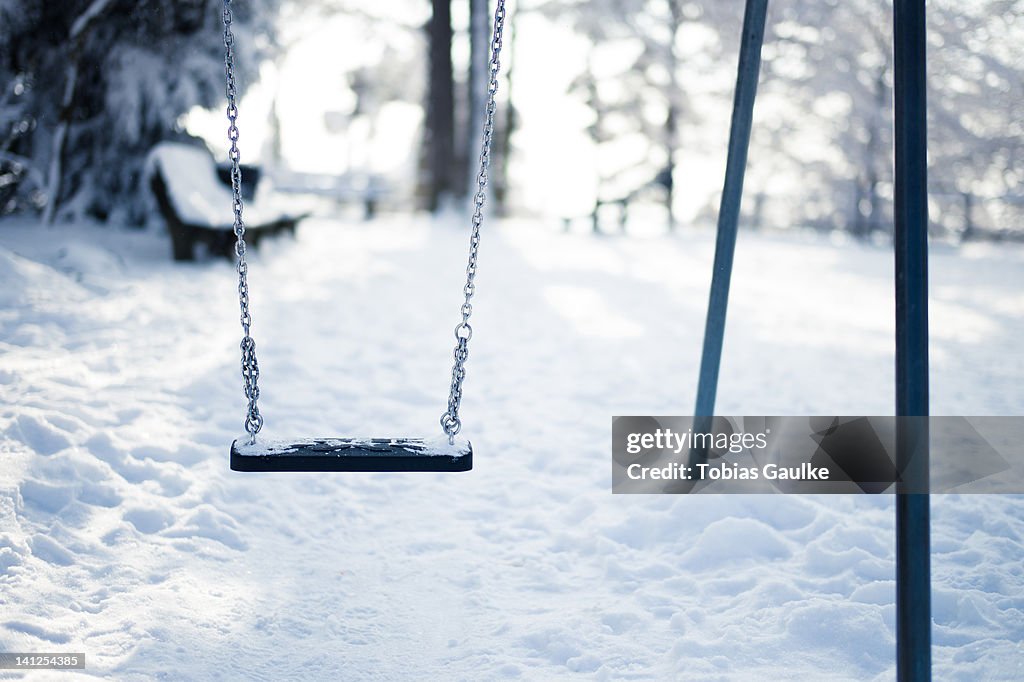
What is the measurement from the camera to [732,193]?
310cm

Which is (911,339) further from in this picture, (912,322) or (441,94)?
(441,94)

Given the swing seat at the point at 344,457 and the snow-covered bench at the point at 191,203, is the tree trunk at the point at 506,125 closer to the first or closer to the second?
the snow-covered bench at the point at 191,203

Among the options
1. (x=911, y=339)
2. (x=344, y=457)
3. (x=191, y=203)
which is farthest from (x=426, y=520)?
(x=191, y=203)

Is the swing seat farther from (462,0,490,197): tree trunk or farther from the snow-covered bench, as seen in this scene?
(462,0,490,197): tree trunk

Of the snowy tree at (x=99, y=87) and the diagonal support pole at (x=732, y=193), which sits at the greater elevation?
the snowy tree at (x=99, y=87)

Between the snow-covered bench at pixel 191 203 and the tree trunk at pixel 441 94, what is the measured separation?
4.97 m

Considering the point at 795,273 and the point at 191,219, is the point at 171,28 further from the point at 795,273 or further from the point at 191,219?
the point at 795,273

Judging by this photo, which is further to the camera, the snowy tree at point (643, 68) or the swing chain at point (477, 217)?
the snowy tree at point (643, 68)

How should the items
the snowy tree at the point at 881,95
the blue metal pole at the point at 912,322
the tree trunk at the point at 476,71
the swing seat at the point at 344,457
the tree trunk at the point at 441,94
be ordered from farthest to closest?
the snowy tree at the point at 881,95 < the tree trunk at the point at 476,71 < the tree trunk at the point at 441,94 < the swing seat at the point at 344,457 < the blue metal pole at the point at 912,322

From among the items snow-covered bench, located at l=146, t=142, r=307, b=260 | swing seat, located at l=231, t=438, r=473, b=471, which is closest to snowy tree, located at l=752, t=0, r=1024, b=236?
snow-covered bench, located at l=146, t=142, r=307, b=260

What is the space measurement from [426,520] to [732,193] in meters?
1.75

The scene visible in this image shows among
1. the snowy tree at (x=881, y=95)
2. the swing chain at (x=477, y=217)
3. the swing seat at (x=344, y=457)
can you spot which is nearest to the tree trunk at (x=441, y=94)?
the snowy tree at (x=881, y=95)

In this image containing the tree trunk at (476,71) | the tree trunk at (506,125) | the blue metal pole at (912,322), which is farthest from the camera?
the tree trunk at (506,125)

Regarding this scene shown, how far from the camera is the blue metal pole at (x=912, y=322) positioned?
200 cm
